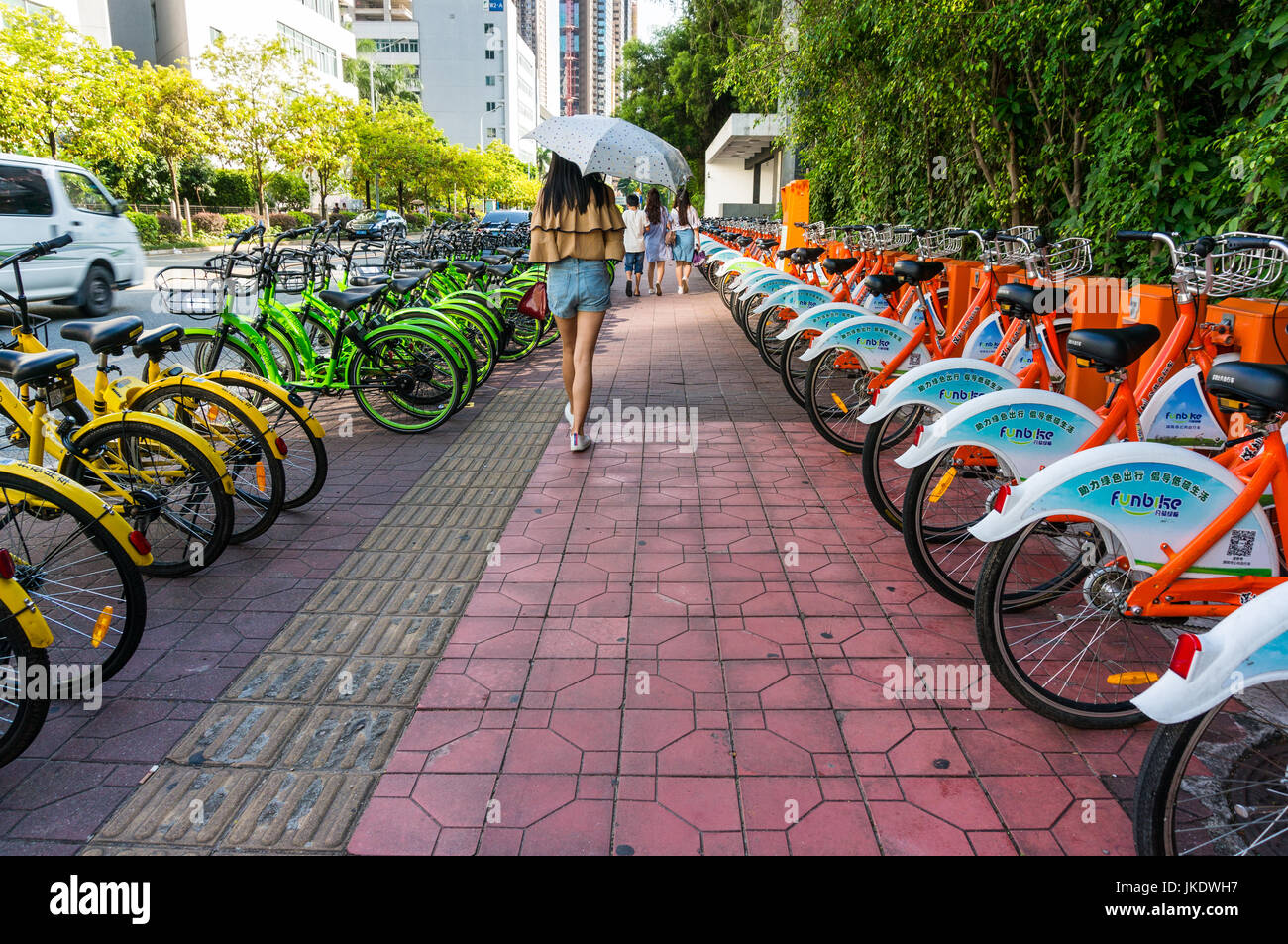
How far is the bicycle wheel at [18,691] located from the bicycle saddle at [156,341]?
70.8 inches

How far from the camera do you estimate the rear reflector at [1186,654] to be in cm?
189

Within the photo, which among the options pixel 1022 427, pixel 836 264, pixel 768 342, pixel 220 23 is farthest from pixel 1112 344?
pixel 220 23

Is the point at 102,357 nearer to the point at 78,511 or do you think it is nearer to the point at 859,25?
the point at 78,511

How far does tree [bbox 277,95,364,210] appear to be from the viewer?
99.6 feet

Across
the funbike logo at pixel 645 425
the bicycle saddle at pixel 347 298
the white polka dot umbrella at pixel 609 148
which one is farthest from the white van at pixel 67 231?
the white polka dot umbrella at pixel 609 148

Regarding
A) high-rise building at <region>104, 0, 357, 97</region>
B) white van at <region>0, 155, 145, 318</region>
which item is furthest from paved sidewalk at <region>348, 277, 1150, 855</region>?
high-rise building at <region>104, 0, 357, 97</region>

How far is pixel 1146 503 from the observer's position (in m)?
2.55

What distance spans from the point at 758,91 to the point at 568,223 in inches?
265

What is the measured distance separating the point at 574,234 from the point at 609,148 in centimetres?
56

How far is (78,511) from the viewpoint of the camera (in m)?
2.86

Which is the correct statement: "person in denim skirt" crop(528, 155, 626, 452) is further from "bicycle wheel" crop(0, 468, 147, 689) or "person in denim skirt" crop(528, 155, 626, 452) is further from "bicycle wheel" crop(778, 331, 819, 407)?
"bicycle wheel" crop(0, 468, 147, 689)

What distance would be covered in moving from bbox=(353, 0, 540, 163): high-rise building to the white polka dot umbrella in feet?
283

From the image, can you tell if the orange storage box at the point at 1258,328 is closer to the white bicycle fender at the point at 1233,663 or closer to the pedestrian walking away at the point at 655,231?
the white bicycle fender at the point at 1233,663

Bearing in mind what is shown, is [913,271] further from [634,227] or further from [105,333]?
[634,227]
